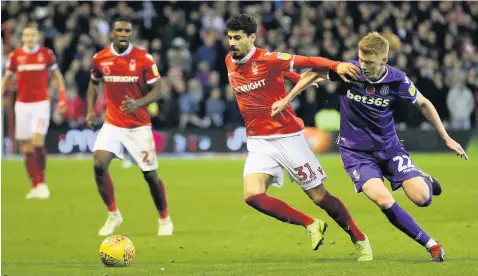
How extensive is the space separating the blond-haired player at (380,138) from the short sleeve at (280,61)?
14.3 inches

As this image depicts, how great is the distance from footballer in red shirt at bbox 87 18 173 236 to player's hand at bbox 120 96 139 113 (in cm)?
6

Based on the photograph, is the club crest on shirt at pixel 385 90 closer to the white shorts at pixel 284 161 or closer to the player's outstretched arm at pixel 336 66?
the player's outstretched arm at pixel 336 66

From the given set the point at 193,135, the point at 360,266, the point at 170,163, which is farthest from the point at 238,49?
the point at 193,135

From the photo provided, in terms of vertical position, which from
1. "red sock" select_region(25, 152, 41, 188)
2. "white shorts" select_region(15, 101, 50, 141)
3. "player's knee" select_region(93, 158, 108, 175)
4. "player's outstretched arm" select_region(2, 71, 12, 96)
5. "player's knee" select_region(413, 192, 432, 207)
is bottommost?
"red sock" select_region(25, 152, 41, 188)

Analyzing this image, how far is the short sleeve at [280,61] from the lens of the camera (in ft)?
31.9

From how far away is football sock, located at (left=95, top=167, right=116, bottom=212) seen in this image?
39.2ft

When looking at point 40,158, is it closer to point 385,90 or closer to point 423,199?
point 385,90

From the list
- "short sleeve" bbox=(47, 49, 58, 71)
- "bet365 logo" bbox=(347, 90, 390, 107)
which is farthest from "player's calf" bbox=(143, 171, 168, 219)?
"short sleeve" bbox=(47, 49, 58, 71)

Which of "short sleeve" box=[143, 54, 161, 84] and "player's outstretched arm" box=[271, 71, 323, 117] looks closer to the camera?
"player's outstretched arm" box=[271, 71, 323, 117]

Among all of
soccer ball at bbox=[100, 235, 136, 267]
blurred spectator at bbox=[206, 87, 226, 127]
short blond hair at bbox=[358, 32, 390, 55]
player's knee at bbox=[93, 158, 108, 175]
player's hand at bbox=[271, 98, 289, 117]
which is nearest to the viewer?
short blond hair at bbox=[358, 32, 390, 55]

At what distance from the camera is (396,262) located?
947cm

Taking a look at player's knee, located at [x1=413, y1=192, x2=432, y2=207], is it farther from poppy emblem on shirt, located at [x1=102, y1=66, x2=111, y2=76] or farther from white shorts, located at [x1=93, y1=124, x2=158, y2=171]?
poppy emblem on shirt, located at [x1=102, y1=66, x2=111, y2=76]

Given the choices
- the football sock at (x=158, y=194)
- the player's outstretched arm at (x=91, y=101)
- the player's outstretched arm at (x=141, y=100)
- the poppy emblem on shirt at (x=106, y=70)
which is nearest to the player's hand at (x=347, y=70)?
the player's outstretched arm at (x=141, y=100)

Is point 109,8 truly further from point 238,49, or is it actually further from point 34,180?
point 238,49
